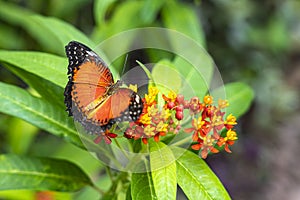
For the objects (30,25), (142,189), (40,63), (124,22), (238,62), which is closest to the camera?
(142,189)

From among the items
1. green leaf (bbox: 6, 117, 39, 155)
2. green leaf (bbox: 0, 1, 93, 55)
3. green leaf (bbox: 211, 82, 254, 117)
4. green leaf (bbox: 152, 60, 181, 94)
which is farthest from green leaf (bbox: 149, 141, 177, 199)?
green leaf (bbox: 6, 117, 39, 155)

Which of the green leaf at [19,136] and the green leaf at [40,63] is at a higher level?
the green leaf at [40,63]

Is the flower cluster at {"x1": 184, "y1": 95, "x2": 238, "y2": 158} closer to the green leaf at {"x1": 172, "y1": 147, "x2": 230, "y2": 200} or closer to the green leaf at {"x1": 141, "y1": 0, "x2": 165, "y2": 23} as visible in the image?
the green leaf at {"x1": 172, "y1": 147, "x2": 230, "y2": 200}

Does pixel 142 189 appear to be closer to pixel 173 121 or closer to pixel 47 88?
pixel 173 121

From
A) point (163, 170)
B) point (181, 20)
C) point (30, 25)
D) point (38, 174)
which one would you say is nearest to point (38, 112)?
point (38, 174)

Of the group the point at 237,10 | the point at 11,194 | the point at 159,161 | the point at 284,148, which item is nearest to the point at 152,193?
the point at 159,161

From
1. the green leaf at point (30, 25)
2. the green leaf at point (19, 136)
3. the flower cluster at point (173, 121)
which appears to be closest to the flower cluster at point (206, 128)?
the flower cluster at point (173, 121)

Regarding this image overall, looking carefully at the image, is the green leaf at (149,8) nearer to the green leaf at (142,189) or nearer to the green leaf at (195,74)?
the green leaf at (195,74)
